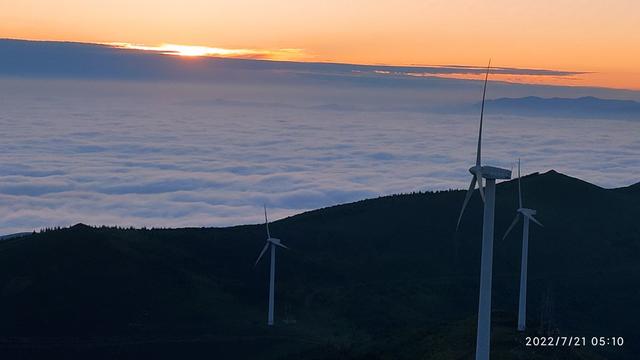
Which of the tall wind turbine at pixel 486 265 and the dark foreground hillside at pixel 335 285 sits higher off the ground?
the tall wind turbine at pixel 486 265

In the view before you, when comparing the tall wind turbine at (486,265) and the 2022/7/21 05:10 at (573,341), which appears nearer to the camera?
the tall wind turbine at (486,265)

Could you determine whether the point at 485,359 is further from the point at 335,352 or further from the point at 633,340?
the point at 633,340

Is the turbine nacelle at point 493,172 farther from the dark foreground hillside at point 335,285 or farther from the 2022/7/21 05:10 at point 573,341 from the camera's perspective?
the 2022/7/21 05:10 at point 573,341

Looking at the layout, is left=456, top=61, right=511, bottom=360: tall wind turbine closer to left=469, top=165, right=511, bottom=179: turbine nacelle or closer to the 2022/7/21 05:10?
left=469, top=165, right=511, bottom=179: turbine nacelle

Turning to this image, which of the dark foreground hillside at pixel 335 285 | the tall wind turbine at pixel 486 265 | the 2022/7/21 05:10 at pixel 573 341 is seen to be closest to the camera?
Answer: the tall wind turbine at pixel 486 265

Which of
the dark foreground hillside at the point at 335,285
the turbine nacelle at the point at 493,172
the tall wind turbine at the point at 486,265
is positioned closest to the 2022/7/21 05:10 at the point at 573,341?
the dark foreground hillside at the point at 335,285

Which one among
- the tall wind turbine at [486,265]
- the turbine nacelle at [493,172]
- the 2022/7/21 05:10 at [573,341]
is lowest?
the 2022/7/21 05:10 at [573,341]

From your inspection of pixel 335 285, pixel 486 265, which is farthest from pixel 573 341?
pixel 335 285

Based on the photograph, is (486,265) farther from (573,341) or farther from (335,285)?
(335,285)

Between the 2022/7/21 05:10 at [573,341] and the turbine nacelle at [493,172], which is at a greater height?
the turbine nacelle at [493,172]

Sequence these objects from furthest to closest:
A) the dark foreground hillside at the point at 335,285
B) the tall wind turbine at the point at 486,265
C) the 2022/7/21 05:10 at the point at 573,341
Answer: the dark foreground hillside at the point at 335,285 → the 2022/7/21 05:10 at the point at 573,341 → the tall wind turbine at the point at 486,265
